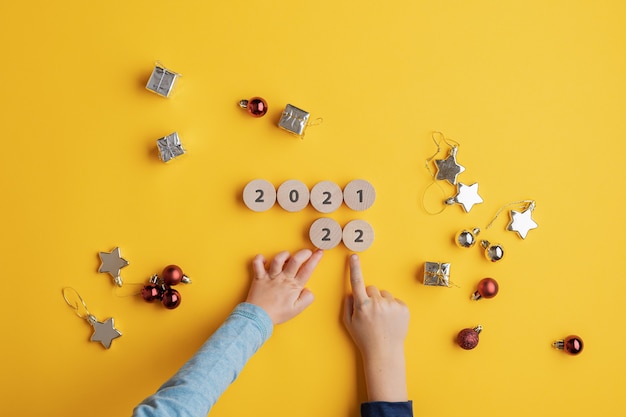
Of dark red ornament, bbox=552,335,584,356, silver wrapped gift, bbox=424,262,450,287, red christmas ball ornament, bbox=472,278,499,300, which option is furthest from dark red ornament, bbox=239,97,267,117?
dark red ornament, bbox=552,335,584,356

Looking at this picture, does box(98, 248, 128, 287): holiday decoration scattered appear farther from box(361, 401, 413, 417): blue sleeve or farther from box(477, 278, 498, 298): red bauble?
box(477, 278, 498, 298): red bauble

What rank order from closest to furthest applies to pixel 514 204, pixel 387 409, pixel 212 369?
pixel 212 369
pixel 387 409
pixel 514 204

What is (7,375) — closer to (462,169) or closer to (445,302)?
(445,302)

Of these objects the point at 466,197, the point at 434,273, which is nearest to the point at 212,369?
the point at 434,273

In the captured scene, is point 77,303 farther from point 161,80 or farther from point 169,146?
point 161,80

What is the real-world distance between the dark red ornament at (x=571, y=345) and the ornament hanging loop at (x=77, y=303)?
945 millimetres

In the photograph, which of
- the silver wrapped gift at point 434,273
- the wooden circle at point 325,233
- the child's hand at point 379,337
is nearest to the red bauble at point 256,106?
the wooden circle at point 325,233

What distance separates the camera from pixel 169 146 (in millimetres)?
941

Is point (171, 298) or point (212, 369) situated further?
point (171, 298)

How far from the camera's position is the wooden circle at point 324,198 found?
970mm

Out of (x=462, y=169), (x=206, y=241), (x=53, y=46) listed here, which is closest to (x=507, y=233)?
(x=462, y=169)

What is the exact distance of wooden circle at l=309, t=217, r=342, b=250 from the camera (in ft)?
3.19

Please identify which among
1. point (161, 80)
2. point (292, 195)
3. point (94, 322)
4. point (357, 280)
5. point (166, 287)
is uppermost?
point (161, 80)

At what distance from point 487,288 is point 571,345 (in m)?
0.22
